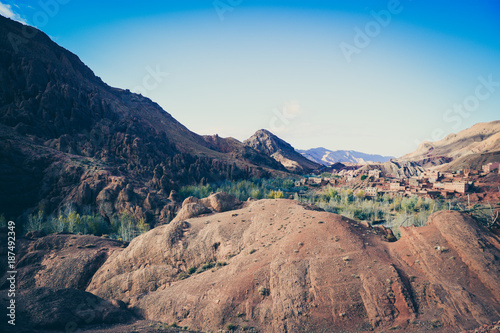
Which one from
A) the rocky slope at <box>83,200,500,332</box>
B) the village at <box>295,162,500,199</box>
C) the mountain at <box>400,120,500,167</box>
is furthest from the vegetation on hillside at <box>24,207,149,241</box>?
the mountain at <box>400,120,500,167</box>

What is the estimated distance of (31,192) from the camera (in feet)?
167

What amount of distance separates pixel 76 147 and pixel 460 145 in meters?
189

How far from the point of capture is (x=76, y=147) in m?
68.4

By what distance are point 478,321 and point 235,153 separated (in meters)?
116

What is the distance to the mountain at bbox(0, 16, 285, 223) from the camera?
50.1 m

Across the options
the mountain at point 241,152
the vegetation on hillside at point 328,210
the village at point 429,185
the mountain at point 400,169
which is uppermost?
the mountain at point 241,152

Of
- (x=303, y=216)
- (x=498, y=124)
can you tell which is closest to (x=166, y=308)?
(x=303, y=216)

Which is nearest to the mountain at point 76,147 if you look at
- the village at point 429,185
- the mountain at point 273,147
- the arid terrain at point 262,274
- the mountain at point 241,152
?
the arid terrain at point 262,274

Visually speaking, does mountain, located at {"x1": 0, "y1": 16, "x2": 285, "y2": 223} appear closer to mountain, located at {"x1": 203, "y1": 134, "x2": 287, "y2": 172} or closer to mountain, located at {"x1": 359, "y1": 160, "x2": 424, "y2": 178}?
mountain, located at {"x1": 203, "y1": 134, "x2": 287, "y2": 172}

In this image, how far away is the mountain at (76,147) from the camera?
50.1m

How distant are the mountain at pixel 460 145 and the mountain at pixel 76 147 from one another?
96.6 meters

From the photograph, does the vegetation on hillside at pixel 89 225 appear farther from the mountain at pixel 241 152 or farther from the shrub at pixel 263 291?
the mountain at pixel 241 152

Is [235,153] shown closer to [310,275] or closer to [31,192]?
[31,192]

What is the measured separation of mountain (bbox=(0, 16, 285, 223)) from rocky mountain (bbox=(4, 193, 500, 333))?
27864 mm
